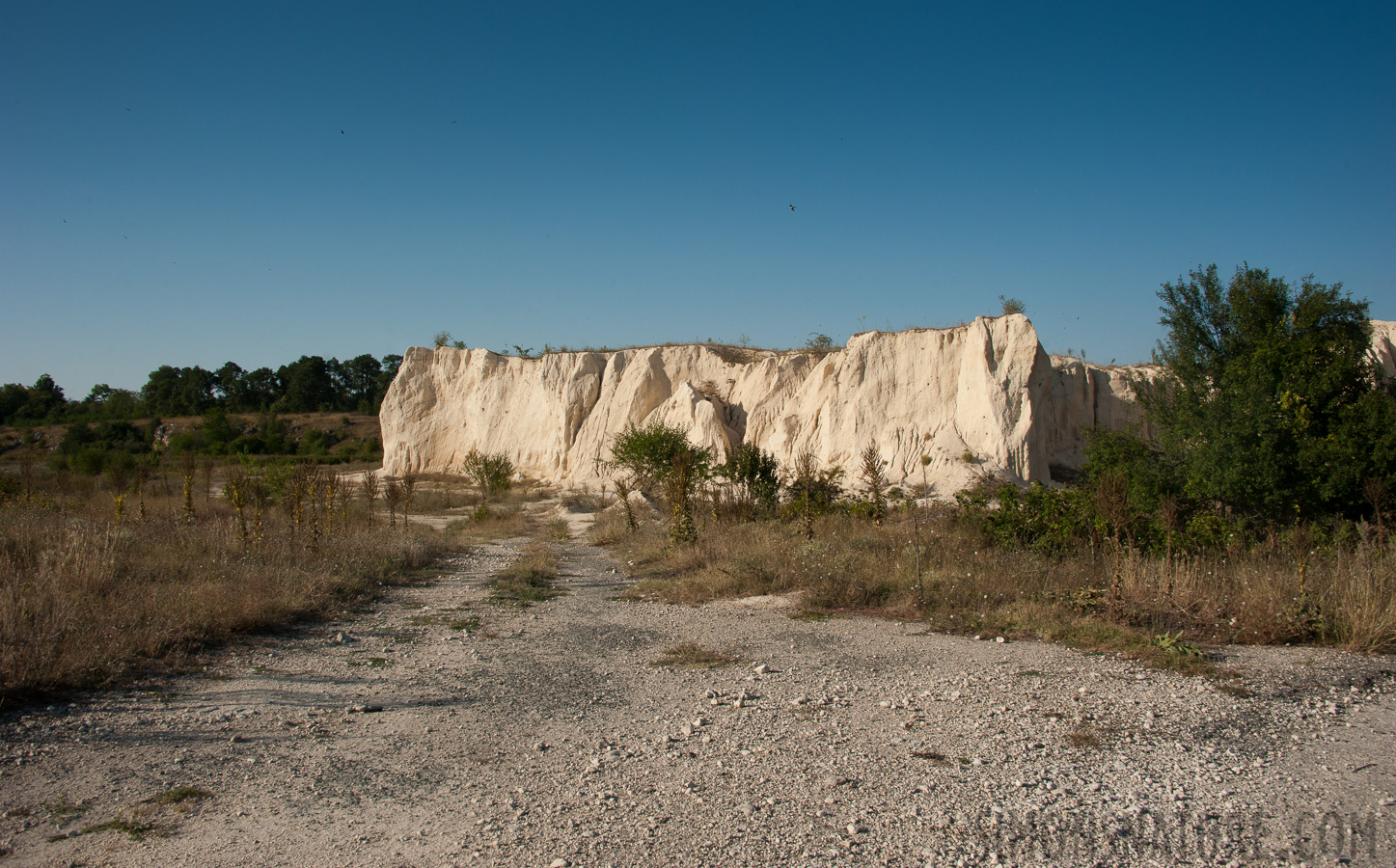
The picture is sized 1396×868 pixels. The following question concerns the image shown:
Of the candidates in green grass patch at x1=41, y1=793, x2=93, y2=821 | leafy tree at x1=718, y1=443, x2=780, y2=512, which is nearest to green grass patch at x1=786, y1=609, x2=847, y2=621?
green grass patch at x1=41, y1=793, x2=93, y2=821

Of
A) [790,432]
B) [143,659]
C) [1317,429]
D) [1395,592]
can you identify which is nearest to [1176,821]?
[1395,592]

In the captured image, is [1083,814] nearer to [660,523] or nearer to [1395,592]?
[1395,592]

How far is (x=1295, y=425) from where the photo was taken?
10.9 meters

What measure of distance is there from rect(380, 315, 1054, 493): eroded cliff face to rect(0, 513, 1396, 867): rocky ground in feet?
60.6

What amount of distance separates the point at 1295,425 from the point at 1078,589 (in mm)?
5963

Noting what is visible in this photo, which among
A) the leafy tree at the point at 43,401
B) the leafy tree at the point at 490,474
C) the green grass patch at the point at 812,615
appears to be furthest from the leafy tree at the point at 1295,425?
the leafy tree at the point at 43,401

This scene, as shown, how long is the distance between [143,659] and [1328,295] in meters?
17.5

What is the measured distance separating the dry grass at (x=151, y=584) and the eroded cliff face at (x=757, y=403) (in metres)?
17.0

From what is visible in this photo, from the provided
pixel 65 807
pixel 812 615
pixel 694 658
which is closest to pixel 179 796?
pixel 65 807

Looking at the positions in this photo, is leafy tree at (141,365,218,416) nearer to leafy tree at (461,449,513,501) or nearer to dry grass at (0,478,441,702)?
leafy tree at (461,449,513,501)

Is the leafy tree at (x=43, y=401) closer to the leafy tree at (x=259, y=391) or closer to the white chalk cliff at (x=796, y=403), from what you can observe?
the leafy tree at (x=259, y=391)

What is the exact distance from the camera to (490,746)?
4.62 m

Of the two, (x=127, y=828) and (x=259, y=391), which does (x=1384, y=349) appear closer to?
(x=127, y=828)

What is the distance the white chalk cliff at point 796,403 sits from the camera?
969 inches
